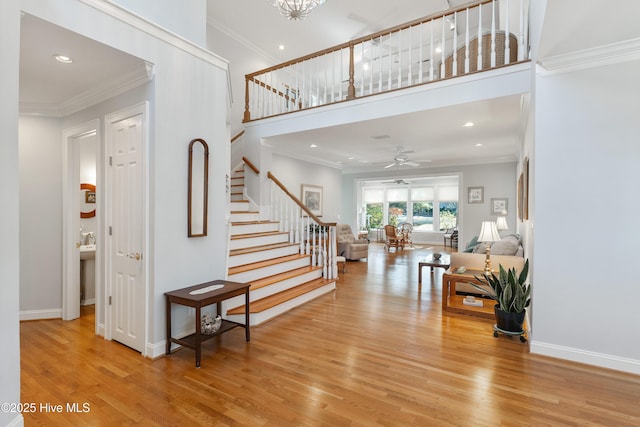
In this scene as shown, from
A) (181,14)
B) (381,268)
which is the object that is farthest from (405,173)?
(181,14)

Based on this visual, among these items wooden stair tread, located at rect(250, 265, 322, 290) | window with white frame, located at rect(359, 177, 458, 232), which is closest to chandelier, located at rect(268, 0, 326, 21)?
wooden stair tread, located at rect(250, 265, 322, 290)

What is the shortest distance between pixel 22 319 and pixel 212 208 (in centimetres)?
269

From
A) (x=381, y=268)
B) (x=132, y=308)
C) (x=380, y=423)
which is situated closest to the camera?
(x=380, y=423)

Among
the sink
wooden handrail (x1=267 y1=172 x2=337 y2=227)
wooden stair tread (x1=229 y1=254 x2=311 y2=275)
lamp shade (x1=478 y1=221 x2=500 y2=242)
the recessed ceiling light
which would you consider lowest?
wooden stair tread (x1=229 y1=254 x2=311 y2=275)

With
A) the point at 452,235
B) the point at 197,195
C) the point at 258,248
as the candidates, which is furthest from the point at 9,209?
the point at 452,235

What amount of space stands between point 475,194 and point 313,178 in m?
4.54

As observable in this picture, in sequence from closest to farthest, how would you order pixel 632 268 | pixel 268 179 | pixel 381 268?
pixel 632 268, pixel 268 179, pixel 381 268

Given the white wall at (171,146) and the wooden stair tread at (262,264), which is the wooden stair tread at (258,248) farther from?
the white wall at (171,146)

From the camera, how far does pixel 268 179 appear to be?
5.92 m

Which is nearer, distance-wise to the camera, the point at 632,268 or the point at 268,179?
the point at 632,268

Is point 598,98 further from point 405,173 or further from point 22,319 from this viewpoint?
point 405,173

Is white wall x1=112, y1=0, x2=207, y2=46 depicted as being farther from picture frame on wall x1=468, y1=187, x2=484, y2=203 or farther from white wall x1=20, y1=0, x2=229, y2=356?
picture frame on wall x1=468, y1=187, x2=484, y2=203

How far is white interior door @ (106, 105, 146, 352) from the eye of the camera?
2822 millimetres

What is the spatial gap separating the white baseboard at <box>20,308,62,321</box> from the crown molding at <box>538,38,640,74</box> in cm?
583
